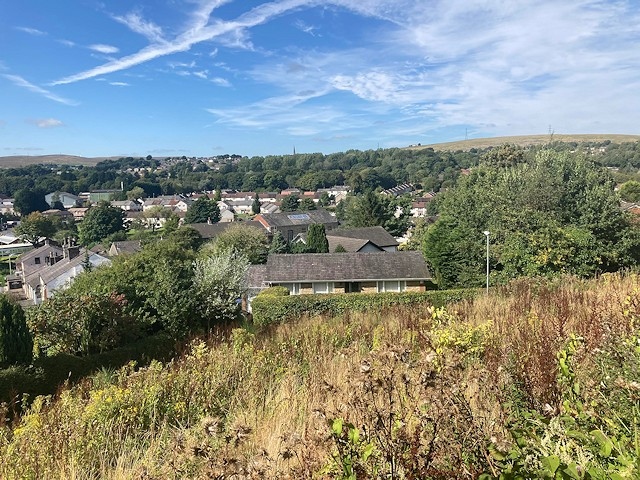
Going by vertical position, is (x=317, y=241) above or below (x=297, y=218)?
above

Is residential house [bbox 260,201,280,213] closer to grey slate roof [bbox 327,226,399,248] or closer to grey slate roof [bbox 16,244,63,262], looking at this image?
grey slate roof [bbox 16,244,63,262]

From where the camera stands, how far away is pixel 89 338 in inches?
460

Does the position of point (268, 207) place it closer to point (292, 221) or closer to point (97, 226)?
point (292, 221)

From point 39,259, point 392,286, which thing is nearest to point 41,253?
point 39,259

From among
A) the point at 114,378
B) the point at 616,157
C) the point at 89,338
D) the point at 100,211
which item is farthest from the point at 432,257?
the point at 616,157

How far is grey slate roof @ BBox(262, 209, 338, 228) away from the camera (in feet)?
193

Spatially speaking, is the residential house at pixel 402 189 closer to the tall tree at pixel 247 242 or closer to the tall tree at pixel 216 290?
the tall tree at pixel 247 242

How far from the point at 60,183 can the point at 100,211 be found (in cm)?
8719

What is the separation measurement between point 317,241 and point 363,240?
151 inches

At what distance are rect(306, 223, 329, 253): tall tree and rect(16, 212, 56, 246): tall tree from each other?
46.0m

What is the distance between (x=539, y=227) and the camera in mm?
20203

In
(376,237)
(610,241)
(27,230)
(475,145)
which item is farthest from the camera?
(475,145)

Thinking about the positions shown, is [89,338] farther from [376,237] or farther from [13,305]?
[376,237]

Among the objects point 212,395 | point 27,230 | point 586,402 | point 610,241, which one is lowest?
point 27,230
